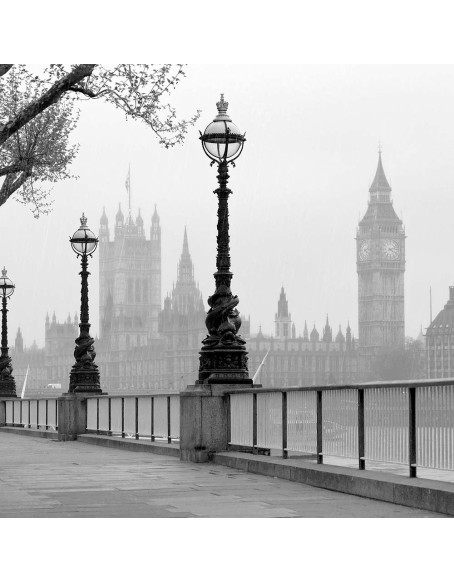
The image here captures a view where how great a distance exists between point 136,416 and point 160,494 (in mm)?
9159

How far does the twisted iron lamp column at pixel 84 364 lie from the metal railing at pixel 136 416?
3.30ft

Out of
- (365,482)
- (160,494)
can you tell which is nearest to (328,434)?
(365,482)

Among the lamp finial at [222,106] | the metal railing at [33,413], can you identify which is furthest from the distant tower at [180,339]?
the lamp finial at [222,106]

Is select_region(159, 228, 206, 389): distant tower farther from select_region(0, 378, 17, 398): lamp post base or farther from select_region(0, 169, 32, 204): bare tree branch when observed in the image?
select_region(0, 169, 32, 204): bare tree branch

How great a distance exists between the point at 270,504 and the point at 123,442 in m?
9.85

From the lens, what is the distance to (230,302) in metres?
15.1

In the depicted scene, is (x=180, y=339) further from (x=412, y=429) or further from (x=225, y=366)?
(x=412, y=429)

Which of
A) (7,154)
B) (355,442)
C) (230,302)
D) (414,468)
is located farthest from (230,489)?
(7,154)

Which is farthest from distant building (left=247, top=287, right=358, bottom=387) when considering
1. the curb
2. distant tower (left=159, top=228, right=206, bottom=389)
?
the curb

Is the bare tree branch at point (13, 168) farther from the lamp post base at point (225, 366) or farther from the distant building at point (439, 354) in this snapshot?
the distant building at point (439, 354)

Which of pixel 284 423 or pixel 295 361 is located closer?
pixel 284 423

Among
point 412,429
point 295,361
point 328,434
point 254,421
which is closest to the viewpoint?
point 412,429

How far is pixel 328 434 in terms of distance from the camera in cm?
1142

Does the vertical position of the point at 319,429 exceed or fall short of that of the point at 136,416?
it exceeds it
